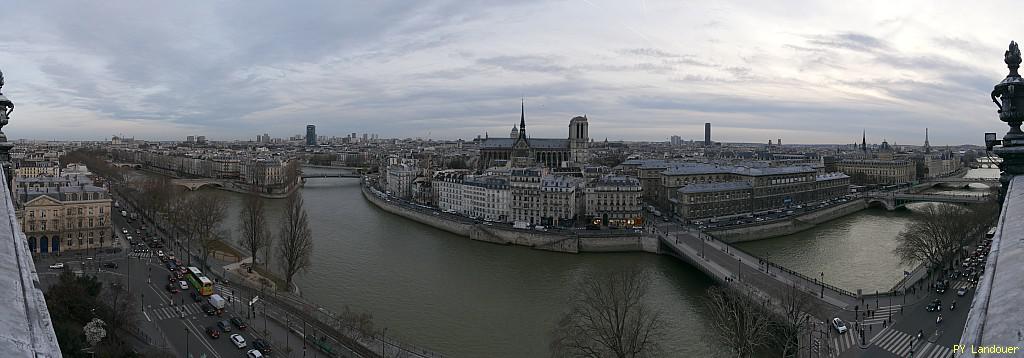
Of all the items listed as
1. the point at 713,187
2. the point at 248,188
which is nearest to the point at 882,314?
the point at 713,187

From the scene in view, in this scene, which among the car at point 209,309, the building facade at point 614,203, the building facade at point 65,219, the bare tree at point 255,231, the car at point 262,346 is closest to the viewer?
the car at point 262,346

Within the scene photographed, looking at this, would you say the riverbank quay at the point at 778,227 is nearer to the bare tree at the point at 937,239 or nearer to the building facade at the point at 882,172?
the bare tree at the point at 937,239

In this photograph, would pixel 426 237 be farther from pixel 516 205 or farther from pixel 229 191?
pixel 229 191

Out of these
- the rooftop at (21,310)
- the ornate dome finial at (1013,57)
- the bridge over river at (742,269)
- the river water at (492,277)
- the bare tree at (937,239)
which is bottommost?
the river water at (492,277)

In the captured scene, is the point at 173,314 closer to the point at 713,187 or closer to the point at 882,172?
the point at 713,187

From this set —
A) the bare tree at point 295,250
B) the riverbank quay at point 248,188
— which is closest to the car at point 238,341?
the bare tree at point 295,250

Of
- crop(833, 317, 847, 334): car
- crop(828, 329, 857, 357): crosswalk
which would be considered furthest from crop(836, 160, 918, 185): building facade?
crop(828, 329, 857, 357): crosswalk
